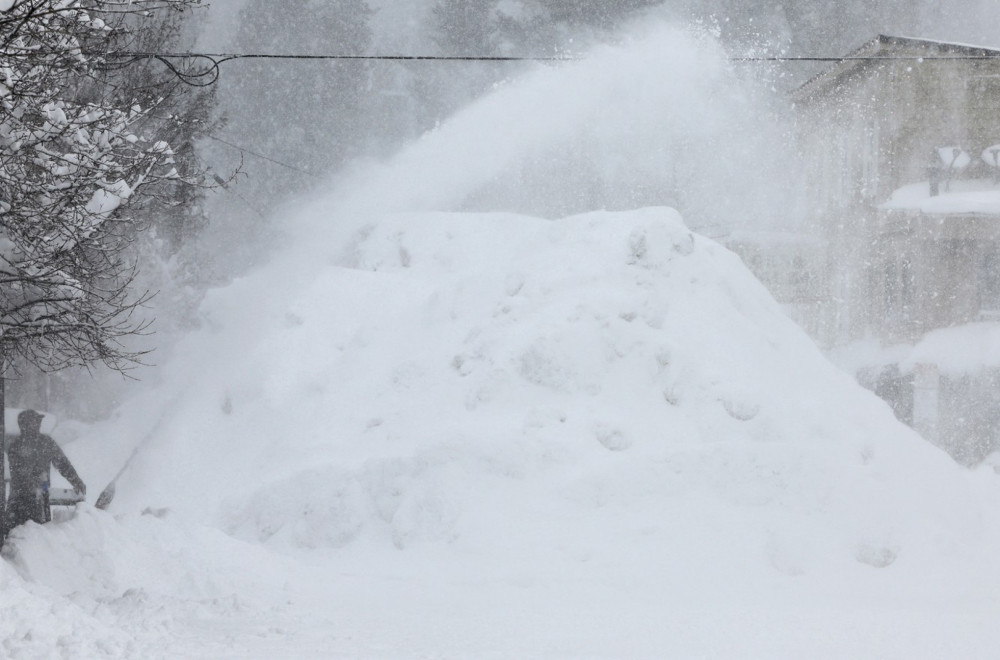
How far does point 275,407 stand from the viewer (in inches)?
462

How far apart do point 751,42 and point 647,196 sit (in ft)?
31.7

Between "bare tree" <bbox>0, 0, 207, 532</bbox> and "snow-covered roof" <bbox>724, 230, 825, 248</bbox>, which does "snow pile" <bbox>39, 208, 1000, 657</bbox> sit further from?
"snow-covered roof" <bbox>724, 230, 825, 248</bbox>

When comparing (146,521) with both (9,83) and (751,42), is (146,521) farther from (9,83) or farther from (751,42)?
(751,42)

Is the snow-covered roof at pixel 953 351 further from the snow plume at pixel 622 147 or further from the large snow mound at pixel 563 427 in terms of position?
the large snow mound at pixel 563 427

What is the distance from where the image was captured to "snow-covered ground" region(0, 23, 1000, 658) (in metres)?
6.22

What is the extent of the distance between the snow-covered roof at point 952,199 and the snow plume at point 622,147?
625 cm

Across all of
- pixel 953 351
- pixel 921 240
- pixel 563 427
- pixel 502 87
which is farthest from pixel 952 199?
pixel 502 87

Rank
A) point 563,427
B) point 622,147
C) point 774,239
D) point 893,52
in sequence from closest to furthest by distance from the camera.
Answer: point 563,427 → point 893,52 → point 774,239 → point 622,147

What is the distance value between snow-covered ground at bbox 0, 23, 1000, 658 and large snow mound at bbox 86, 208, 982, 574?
33 millimetres

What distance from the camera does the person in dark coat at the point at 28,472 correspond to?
Answer: 275 inches

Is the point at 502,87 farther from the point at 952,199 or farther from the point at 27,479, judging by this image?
the point at 27,479

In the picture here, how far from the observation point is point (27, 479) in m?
7.04

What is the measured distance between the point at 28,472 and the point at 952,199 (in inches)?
729

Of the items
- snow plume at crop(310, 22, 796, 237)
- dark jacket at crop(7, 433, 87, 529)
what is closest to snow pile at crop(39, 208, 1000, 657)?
dark jacket at crop(7, 433, 87, 529)
